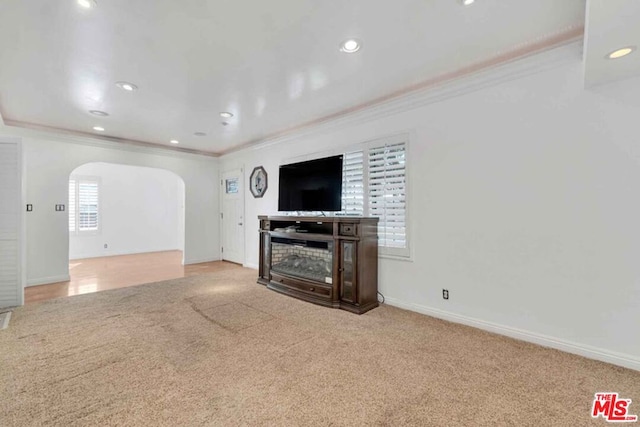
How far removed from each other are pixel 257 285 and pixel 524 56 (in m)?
4.23

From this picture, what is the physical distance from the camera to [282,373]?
196cm

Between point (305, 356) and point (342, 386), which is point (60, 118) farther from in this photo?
point (342, 386)

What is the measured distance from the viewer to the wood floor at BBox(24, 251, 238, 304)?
160 inches

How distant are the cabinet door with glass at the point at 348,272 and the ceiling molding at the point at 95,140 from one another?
15.0ft

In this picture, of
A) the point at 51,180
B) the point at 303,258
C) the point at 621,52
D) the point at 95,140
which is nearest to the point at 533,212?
the point at 621,52

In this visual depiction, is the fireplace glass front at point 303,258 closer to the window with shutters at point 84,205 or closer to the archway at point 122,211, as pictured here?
the archway at point 122,211

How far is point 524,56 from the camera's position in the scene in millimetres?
2420

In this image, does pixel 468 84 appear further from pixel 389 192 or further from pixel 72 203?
pixel 72 203

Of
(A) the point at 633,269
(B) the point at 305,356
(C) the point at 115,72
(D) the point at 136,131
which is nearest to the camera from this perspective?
(A) the point at 633,269

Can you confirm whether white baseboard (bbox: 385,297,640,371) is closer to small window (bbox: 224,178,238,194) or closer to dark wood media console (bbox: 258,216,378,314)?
dark wood media console (bbox: 258,216,378,314)

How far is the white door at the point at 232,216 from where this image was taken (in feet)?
19.7

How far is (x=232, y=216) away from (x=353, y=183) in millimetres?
3569

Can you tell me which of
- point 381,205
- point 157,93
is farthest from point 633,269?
point 157,93

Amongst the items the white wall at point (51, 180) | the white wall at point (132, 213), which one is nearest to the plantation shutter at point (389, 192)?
the white wall at point (51, 180)
